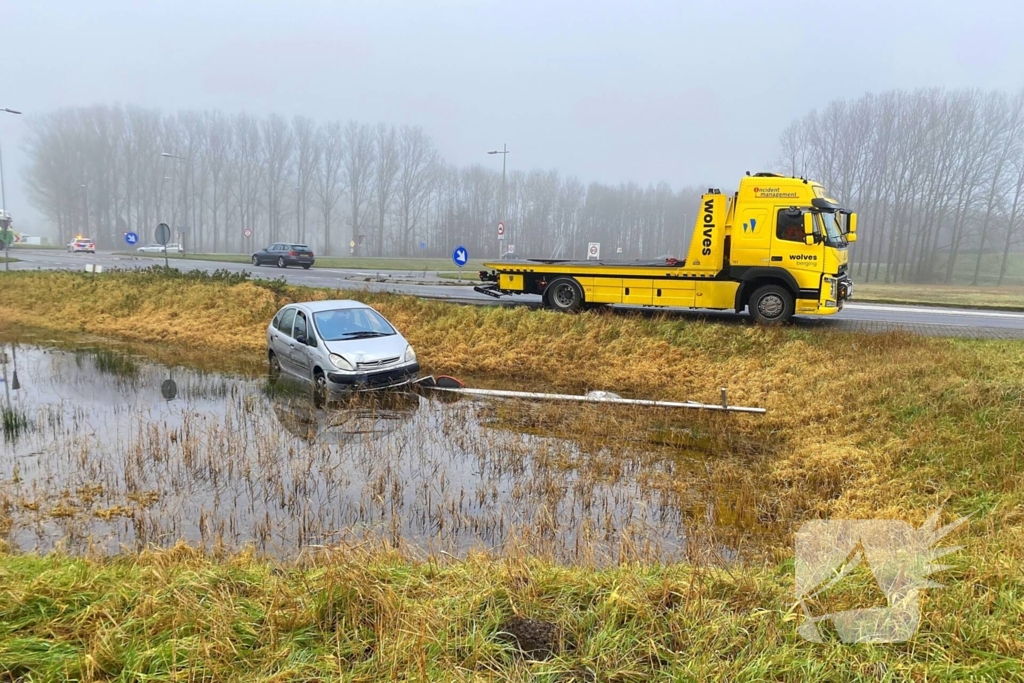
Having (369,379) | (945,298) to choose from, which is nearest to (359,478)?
(369,379)

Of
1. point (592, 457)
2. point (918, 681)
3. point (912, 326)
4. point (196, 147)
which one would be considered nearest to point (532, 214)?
point (196, 147)

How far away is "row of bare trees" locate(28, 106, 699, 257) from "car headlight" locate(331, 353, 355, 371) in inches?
2977

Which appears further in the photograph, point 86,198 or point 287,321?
point 86,198

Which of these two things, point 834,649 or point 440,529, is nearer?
point 834,649

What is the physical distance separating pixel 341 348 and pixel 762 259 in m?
9.37

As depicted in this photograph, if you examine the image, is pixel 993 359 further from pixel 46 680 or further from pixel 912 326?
pixel 46 680

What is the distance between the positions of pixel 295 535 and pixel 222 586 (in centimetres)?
187

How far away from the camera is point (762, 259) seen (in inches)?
554

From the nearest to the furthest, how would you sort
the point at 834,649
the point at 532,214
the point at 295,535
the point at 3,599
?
the point at 834,649 < the point at 3,599 < the point at 295,535 < the point at 532,214

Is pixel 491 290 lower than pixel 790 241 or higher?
lower

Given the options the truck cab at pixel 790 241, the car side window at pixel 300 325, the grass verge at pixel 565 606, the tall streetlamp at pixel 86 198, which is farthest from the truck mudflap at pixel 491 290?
the tall streetlamp at pixel 86 198

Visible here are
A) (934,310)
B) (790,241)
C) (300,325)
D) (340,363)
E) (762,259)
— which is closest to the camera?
(340,363)

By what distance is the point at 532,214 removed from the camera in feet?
295

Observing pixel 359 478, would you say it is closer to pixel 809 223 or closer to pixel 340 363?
pixel 340 363
